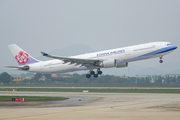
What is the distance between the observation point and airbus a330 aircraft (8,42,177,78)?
50844 mm

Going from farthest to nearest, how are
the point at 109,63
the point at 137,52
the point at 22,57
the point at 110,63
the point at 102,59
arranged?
the point at 22,57 → the point at 102,59 → the point at 109,63 → the point at 110,63 → the point at 137,52

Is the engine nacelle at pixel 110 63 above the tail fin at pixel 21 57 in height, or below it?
below

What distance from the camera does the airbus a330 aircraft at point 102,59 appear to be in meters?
50.8

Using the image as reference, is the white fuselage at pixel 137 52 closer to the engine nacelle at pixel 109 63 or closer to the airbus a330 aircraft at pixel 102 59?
the airbus a330 aircraft at pixel 102 59

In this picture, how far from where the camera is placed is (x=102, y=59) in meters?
54.8

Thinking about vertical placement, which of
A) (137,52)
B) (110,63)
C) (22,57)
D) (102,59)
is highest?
(22,57)

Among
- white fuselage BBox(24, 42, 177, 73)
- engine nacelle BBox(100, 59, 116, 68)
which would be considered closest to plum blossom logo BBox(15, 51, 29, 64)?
white fuselage BBox(24, 42, 177, 73)

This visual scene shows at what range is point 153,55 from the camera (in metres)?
51.2

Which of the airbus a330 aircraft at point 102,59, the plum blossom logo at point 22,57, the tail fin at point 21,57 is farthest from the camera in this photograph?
the plum blossom logo at point 22,57

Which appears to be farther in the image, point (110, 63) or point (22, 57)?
point (22, 57)

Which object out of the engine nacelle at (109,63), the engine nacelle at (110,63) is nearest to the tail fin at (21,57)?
the engine nacelle at (110,63)

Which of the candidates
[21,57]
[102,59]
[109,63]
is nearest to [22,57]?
[21,57]

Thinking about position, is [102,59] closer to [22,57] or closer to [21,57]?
[22,57]

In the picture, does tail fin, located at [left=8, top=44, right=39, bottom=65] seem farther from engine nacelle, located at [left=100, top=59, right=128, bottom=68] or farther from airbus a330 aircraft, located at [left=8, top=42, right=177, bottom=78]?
engine nacelle, located at [left=100, top=59, right=128, bottom=68]
